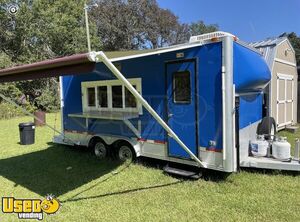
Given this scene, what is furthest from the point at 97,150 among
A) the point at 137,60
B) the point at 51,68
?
the point at 51,68

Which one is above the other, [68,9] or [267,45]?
[68,9]

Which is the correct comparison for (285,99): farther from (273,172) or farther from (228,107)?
(228,107)

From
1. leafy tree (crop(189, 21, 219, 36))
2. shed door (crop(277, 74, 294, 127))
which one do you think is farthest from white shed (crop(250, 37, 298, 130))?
leafy tree (crop(189, 21, 219, 36))

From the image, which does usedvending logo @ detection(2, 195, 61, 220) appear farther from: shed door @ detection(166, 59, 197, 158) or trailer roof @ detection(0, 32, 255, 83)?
shed door @ detection(166, 59, 197, 158)

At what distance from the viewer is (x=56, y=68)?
3676 millimetres

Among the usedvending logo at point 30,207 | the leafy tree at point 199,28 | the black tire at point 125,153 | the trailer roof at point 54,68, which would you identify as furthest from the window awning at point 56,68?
the leafy tree at point 199,28

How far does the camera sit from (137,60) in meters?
5.87

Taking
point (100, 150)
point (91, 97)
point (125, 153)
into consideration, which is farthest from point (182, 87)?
point (100, 150)

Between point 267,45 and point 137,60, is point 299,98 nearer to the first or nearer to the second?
point 267,45

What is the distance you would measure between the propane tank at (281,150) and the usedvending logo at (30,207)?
4.07 m

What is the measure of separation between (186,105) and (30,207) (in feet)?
10.5

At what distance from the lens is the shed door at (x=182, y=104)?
507 centimetres

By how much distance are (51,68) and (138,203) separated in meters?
2.47

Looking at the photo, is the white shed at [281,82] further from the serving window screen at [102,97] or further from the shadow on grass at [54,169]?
the shadow on grass at [54,169]
